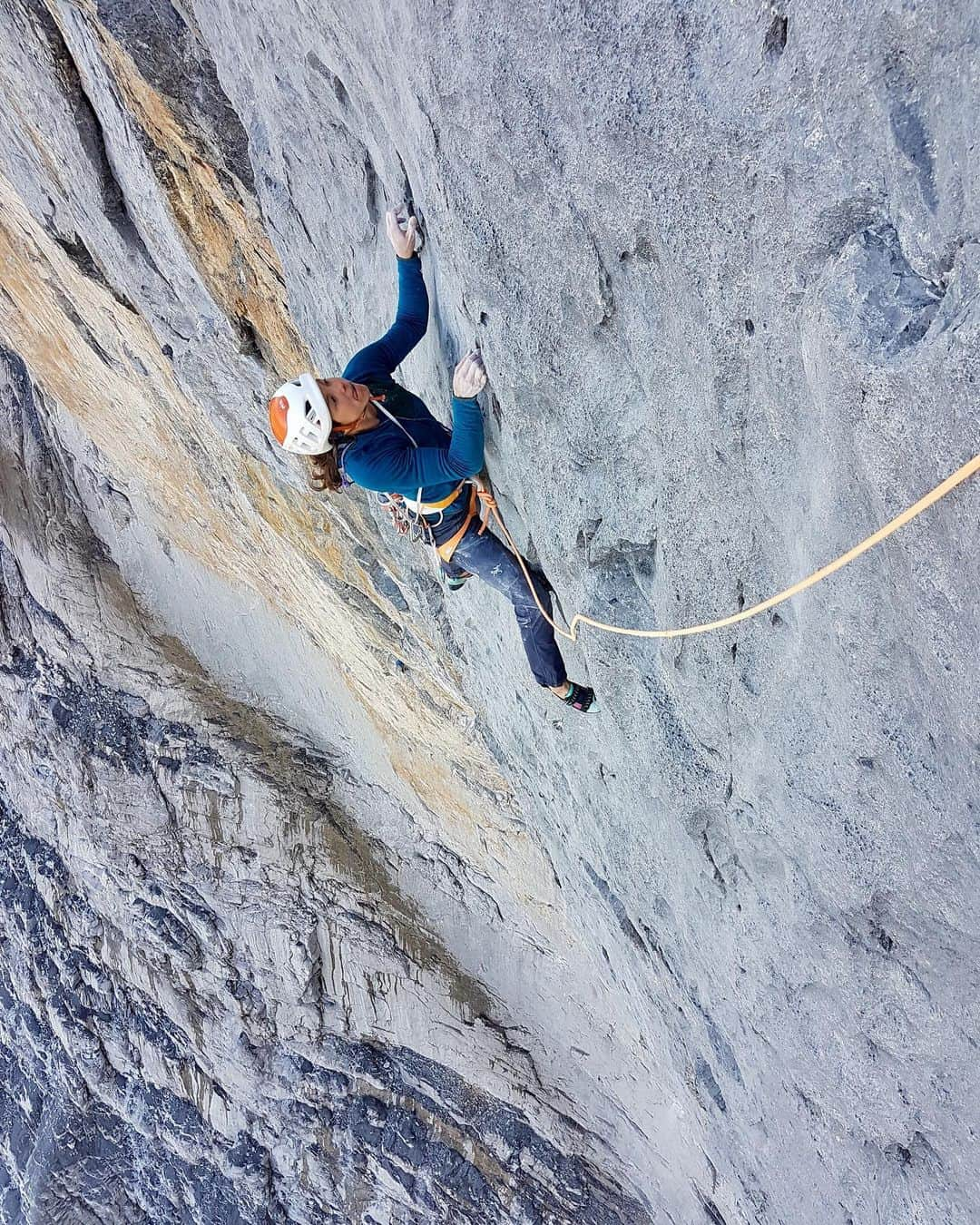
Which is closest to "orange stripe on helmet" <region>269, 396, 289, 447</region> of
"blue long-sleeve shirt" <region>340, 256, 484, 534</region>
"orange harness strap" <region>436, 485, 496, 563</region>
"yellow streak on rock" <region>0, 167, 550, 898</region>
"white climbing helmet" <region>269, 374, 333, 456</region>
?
"white climbing helmet" <region>269, 374, 333, 456</region>

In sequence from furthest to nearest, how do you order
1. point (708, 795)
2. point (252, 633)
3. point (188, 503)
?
point (252, 633) → point (188, 503) → point (708, 795)

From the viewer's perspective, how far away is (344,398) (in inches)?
131

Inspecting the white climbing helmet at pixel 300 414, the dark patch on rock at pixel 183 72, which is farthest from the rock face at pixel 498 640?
the white climbing helmet at pixel 300 414

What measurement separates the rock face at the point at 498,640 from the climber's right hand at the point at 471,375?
2.8 inches

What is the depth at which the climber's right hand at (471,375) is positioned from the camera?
128 inches

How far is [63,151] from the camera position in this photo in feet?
18.3

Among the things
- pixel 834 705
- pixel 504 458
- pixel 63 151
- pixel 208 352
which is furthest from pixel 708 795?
pixel 63 151

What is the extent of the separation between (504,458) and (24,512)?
26.7ft

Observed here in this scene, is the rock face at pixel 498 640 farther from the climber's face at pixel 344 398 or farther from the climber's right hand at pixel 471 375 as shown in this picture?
Answer: the climber's face at pixel 344 398

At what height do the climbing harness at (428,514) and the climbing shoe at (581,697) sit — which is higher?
the climbing harness at (428,514)

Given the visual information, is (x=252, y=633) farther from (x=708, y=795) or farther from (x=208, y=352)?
(x=708, y=795)

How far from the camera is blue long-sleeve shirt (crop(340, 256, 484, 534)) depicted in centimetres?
347

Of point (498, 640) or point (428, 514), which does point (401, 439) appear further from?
point (498, 640)

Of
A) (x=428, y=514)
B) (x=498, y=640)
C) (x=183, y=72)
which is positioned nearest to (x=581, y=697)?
(x=498, y=640)
